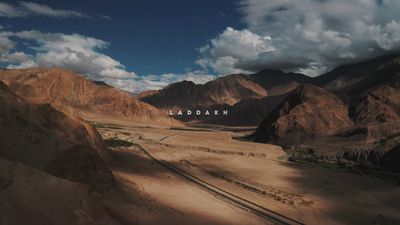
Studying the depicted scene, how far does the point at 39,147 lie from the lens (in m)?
28.6

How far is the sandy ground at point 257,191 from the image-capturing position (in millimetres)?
27359

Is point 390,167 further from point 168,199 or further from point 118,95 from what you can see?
point 118,95

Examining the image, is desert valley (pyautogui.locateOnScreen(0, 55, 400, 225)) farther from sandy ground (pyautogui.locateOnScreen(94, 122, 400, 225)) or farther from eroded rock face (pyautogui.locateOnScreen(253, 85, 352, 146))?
eroded rock face (pyautogui.locateOnScreen(253, 85, 352, 146))

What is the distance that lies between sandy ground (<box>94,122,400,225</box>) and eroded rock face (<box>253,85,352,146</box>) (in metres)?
31.3

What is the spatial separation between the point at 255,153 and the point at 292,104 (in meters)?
37.2

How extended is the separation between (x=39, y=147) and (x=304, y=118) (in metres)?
69.3

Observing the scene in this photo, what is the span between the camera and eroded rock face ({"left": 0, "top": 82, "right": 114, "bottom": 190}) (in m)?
25.8

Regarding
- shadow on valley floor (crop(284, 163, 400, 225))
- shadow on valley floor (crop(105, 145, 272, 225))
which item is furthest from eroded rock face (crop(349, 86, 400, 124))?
shadow on valley floor (crop(105, 145, 272, 225))

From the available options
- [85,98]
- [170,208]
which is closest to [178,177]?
[170,208]

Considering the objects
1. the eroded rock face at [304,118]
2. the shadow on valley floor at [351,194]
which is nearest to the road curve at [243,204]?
Result: the shadow on valley floor at [351,194]

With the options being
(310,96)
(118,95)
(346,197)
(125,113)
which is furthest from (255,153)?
(118,95)

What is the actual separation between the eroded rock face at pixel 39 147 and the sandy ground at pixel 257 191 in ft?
13.2

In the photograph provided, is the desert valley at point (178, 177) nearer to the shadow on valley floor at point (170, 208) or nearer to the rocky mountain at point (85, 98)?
the shadow on valley floor at point (170, 208)

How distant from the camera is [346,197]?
37.1m
